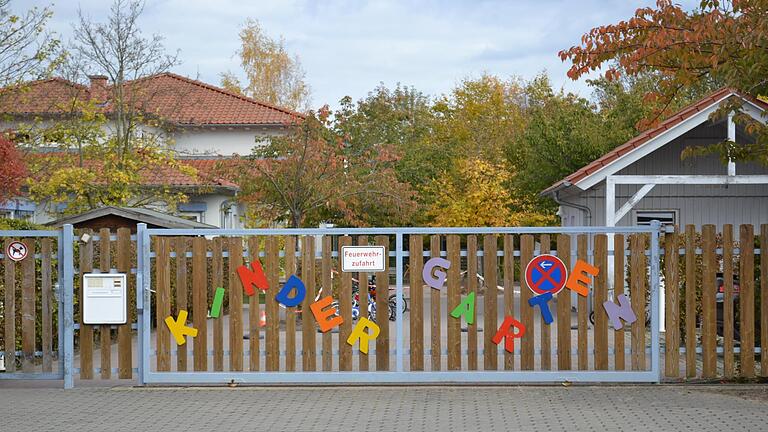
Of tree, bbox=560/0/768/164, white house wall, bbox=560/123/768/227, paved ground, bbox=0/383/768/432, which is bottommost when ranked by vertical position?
paved ground, bbox=0/383/768/432

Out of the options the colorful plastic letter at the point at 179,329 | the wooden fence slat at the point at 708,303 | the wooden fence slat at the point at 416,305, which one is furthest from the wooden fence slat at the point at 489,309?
the colorful plastic letter at the point at 179,329

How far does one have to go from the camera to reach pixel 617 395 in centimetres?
1160

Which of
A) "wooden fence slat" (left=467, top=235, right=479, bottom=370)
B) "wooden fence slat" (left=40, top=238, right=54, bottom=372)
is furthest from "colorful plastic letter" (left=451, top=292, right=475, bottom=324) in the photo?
"wooden fence slat" (left=40, top=238, right=54, bottom=372)

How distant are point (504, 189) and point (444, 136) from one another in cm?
1747

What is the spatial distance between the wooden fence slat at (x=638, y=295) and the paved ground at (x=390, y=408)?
1.17 feet

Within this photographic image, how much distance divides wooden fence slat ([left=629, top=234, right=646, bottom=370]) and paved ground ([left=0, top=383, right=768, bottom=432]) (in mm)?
356

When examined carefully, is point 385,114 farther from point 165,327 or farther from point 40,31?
point 165,327

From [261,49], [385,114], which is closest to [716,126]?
[385,114]

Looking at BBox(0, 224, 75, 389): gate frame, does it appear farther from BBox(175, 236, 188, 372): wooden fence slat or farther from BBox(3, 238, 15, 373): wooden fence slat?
BBox(175, 236, 188, 372): wooden fence slat

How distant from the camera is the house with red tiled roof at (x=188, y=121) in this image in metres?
29.8

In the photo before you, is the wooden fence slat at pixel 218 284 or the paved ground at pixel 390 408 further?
the wooden fence slat at pixel 218 284

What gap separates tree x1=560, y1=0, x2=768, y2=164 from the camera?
11.5 metres

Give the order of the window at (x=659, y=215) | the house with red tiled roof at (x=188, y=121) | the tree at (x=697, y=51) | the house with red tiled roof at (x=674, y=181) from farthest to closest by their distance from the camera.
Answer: the house with red tiled roof at (x=188, y=121), the window at (x=659, y=215), the house with red tiled roof at (x=674, y=181), the tree at (x=697, y=51)

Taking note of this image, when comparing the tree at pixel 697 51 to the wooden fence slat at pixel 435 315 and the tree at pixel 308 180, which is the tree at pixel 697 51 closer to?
the wooden fence slat at pixel 435 315
